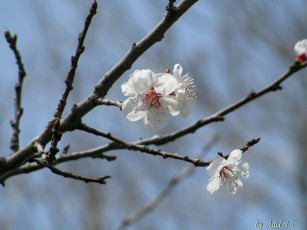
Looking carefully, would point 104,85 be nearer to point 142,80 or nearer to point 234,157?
point 142,80

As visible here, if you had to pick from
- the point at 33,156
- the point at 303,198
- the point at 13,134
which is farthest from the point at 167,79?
the point at 303,198

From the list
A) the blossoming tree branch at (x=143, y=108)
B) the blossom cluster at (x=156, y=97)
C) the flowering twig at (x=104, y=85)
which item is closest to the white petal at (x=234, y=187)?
the blossoming tree branch at (x=143, y=108)

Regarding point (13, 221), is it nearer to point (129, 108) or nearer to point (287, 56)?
point (129, 108)

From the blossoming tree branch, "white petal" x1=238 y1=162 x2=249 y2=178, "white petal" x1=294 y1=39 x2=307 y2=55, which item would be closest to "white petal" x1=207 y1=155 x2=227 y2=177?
the blossoming tree branch

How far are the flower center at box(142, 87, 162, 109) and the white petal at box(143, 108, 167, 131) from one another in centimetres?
3

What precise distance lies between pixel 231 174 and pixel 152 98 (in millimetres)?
525

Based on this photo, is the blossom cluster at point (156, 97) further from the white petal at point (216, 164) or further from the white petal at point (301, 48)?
the white petal at point (301, 48)

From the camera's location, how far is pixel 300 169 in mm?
6926

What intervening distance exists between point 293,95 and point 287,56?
0.83 m

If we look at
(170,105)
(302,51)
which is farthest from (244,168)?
(302,51)

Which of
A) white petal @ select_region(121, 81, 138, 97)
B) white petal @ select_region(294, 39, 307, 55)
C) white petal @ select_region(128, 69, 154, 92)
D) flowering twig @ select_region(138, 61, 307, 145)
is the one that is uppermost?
white petal @ select_region(121, 81, 138, 97)

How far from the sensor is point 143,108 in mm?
1766

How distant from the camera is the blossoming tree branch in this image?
1.47 m

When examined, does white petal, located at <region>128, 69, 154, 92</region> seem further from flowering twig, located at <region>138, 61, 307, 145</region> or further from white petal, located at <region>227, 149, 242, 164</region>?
white petal, located at <region>227, 149, 242, 164</region>
